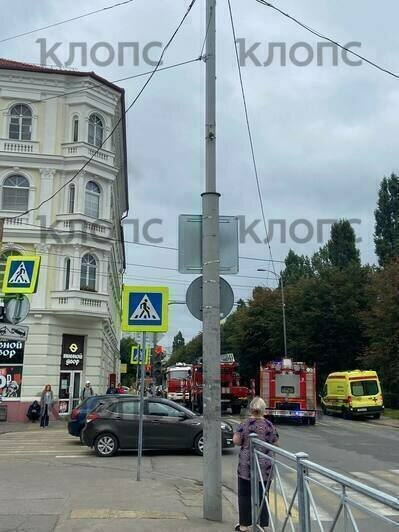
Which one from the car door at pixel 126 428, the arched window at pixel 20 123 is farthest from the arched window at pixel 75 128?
the car door at pixel 126 428

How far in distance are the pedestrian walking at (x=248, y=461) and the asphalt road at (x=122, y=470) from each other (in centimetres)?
57

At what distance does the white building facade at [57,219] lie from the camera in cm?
2803

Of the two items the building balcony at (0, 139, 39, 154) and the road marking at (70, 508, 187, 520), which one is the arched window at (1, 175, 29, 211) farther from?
the road marking at (70, 508, 187, 520)

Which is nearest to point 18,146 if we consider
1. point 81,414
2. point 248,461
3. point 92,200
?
point 92,200

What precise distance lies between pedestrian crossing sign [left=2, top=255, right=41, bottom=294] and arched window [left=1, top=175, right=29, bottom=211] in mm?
15068

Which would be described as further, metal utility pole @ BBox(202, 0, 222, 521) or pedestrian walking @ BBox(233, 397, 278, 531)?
metal utility pole @ BBox(202, 0, 222, 521)

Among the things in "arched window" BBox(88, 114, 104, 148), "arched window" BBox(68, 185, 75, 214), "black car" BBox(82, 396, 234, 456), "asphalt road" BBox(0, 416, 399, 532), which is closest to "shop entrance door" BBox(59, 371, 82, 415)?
"asphalt road" BBox(0, 416, 399, 532)

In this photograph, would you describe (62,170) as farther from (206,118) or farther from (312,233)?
(206,118)

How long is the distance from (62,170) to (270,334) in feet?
93.1

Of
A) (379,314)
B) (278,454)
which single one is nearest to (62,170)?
(379,314)

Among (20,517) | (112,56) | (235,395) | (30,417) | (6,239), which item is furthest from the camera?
(235,395)

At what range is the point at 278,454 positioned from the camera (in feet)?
20.1

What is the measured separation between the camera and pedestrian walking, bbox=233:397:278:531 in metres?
6.64

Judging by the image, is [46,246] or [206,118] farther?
[46,246]
